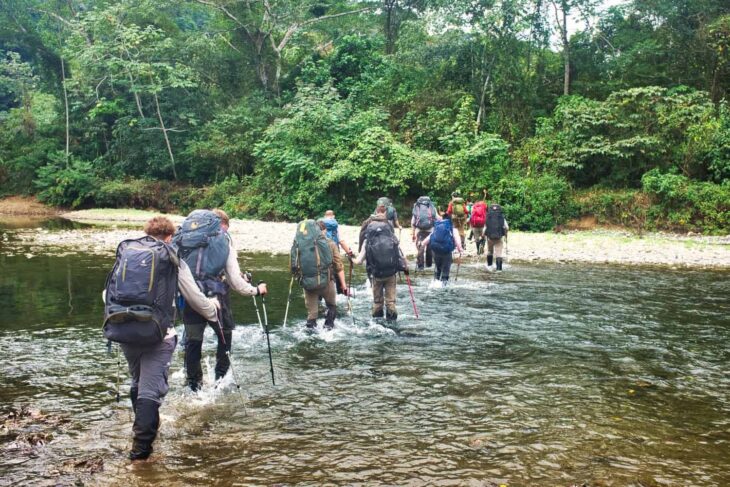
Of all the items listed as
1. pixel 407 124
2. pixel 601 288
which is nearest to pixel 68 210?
pixel 407 124

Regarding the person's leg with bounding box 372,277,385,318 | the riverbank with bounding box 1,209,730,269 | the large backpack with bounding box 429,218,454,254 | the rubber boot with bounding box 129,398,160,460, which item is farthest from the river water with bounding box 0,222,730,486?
the riverbank with bounding box 1,209,730,269

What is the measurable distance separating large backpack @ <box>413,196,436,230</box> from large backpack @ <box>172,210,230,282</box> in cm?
878

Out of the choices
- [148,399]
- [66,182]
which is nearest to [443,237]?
[148,399]

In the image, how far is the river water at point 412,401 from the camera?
499cm

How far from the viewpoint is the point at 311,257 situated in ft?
29.0

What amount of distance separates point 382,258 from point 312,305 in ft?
4.51

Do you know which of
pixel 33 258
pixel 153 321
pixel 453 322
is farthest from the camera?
pixel 33 258

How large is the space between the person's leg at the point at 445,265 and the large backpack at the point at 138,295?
27.9 feet

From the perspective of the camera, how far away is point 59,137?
45.8 metres

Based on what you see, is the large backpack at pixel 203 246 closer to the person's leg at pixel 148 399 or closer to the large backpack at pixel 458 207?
the person's leg at pixel 148 399

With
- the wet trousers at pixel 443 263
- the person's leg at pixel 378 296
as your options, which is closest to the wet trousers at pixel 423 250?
A: the wet trousers at pixel 443 263

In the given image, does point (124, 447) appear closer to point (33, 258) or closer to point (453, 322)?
point (453, 322)

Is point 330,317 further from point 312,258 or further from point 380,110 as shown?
point 380,110

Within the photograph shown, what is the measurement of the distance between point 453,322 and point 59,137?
144 ft
